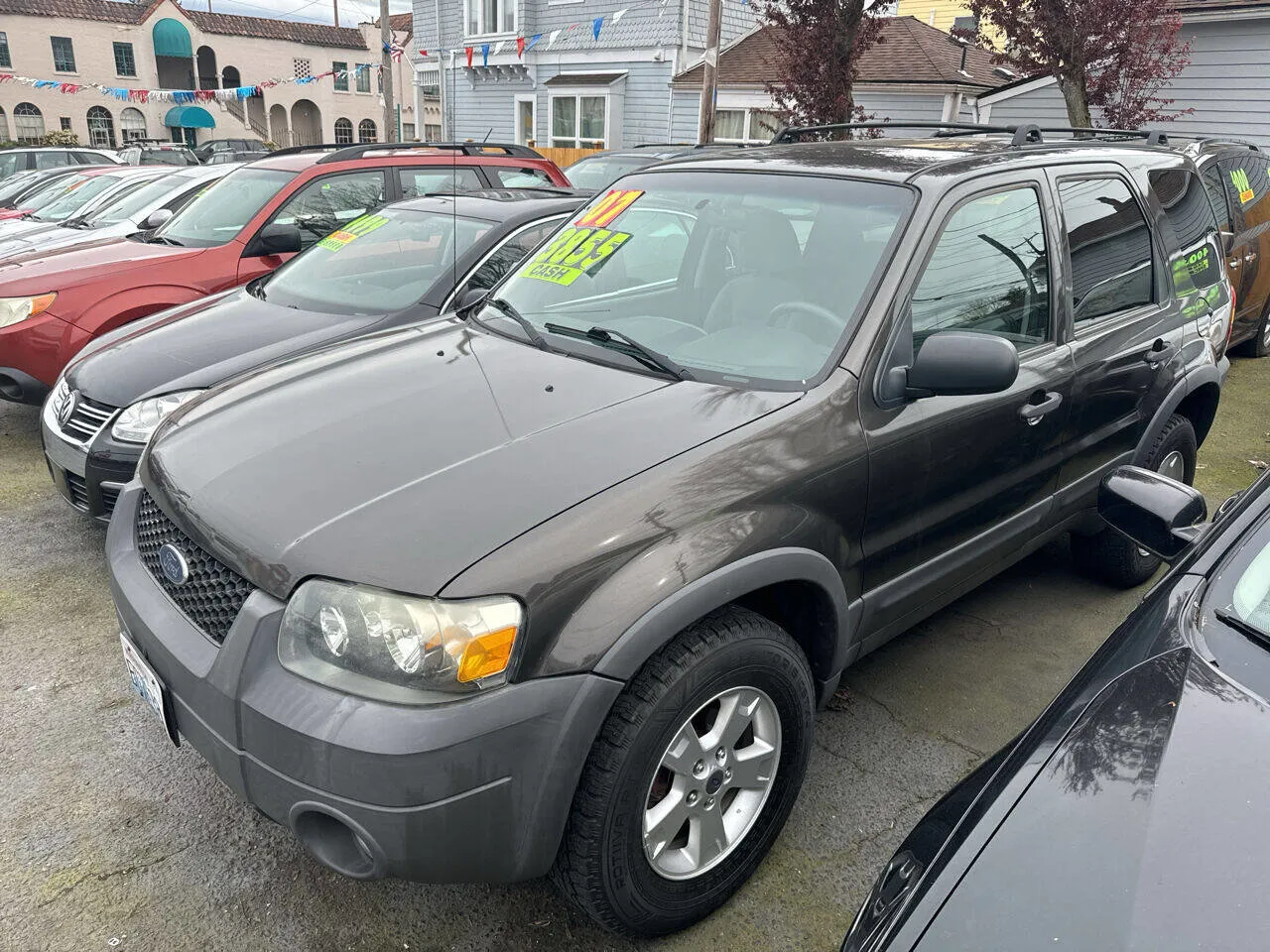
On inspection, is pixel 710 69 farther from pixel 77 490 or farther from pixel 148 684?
Result: pixel 148 684

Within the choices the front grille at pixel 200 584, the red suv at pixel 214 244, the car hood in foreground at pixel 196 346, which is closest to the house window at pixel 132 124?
the red suv at pixel 214 244

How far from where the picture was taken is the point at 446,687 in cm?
179

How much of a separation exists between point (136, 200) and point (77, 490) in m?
6.75

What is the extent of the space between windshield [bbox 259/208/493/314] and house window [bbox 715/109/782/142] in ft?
47.7

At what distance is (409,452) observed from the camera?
87.2 inches

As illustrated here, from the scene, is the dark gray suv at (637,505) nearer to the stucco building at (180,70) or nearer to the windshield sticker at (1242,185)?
the windshield sticker at (1242,185)

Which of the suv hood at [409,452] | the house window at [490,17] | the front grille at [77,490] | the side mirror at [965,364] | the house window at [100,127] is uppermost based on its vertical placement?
the house window at [490,17]

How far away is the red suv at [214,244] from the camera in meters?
5.21

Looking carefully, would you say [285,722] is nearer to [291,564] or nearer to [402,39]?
[291,564]

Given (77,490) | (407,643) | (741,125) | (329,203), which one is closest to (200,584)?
(407,643)

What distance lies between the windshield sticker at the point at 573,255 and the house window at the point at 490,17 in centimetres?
2106

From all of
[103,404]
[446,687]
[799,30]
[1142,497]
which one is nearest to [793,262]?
[1142,497]

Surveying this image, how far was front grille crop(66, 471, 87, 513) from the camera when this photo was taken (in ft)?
13.0

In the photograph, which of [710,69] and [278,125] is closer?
[710,69]
